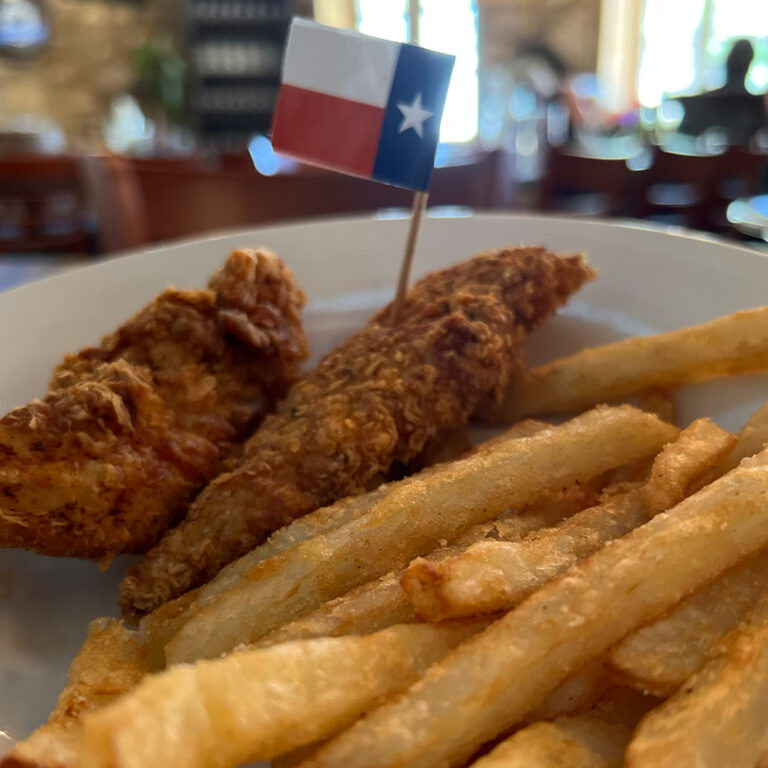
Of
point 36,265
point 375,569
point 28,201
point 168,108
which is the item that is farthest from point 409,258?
point 168,108

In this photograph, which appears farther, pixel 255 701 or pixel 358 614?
pixel 358 614

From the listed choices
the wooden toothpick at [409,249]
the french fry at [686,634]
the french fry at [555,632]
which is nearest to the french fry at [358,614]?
the french fry at [555,632]

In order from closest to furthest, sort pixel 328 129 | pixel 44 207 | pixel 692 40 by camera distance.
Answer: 1. pixel 328 129
2. pixel 44 207
3. pixel 692 40

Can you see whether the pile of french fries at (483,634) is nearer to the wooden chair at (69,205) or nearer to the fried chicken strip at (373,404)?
the fried chicken strip at (373,404)

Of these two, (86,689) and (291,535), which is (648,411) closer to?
(291,535)

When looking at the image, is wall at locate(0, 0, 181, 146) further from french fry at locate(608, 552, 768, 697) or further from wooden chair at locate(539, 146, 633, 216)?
french fry at locate(608, 552, 768, 697)

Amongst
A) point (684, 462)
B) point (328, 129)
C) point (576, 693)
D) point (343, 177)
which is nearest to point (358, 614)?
point (576, 693)

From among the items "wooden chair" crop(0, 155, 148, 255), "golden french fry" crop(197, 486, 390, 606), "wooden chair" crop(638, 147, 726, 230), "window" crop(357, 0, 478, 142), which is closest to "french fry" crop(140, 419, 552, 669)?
"golden french fry" crop(197, 486, 390, 606)
